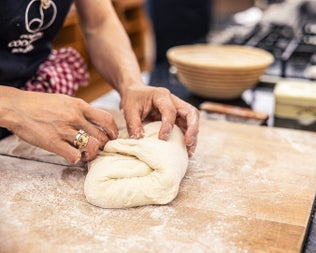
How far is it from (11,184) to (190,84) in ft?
2.45

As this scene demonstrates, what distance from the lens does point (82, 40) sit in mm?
2266

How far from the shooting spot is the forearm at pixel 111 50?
1.32 metres

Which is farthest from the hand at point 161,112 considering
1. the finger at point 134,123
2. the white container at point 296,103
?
the white container at point 296,103

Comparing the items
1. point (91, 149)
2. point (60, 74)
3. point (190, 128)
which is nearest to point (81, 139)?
point (91, 149)

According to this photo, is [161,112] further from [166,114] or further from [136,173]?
[136,173]

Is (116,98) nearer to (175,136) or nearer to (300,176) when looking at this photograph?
(175,136)

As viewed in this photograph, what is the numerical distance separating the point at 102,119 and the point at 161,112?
0.15m

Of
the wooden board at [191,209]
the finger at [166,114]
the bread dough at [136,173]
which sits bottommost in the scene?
the wooden board at [191,209]

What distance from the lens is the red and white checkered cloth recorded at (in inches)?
52.1

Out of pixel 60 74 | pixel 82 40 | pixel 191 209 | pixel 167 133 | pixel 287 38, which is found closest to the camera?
pixel 191 209

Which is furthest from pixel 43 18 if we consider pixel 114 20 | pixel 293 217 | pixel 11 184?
pixel 293 217

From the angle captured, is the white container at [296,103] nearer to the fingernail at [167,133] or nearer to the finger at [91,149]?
the fingernail at [167,133]

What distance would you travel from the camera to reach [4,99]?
0.97 metres

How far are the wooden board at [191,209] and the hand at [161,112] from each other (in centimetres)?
10
